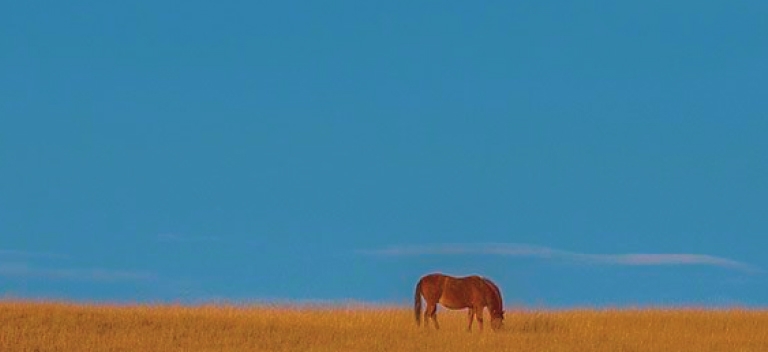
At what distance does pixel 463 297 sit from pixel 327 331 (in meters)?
3.00

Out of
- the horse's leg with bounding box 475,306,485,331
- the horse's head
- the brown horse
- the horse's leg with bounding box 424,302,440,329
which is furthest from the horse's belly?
the horse's head

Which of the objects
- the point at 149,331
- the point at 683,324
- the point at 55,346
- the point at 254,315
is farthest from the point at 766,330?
the point at 55,346

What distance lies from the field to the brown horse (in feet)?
1.35

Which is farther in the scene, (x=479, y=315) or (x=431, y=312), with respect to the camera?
(x=431, y=312)

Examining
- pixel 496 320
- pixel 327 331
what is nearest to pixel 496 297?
pixel 496 320

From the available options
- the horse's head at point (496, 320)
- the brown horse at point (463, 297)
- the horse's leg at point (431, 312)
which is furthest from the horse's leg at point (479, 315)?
the horse's leg at point (431, 312)

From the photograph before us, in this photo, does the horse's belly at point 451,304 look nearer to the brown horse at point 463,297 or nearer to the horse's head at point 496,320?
the brown horse at point 463,297

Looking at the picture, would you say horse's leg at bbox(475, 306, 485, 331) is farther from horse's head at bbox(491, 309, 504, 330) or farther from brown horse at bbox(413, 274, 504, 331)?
horse's head at bbox(491, 309, 504, 330)

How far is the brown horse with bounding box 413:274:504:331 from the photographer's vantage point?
27.4 metres

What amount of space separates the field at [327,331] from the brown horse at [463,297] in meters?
0.41

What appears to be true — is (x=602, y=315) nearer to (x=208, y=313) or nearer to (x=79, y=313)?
(x=208, y=313)

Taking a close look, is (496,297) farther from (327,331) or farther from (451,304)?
(327,331)

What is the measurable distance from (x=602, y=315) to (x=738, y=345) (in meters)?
4.18

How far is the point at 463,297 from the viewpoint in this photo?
27438 mm
